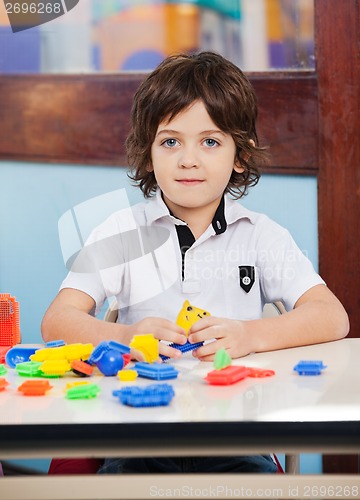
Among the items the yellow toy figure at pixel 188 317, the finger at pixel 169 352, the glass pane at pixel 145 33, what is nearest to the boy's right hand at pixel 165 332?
the finger at pixel 169 352

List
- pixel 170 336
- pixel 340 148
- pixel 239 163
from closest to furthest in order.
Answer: pixel 170 336 < pixel 239 163 < pixel 340 148

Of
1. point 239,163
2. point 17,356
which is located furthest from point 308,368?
point 239,163

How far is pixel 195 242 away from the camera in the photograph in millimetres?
1540

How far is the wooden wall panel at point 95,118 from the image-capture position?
201 centimetres


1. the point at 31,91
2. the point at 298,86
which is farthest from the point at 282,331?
the point at 31,91

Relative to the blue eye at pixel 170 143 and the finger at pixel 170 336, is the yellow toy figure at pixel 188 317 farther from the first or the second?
the blue eye at pixel 170 143

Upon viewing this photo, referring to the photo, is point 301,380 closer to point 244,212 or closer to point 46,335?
point 46,335

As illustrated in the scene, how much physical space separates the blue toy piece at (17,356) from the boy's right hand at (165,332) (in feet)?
0.48

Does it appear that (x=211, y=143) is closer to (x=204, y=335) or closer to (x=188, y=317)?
(x=188, y=317)

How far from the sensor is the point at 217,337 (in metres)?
1.20

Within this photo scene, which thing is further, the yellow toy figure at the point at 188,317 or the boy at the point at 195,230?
the boy at the point at 195,230

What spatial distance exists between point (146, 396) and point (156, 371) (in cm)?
15

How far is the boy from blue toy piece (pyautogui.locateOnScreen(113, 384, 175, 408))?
0.47 meters

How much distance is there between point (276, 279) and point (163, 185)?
249 mm
